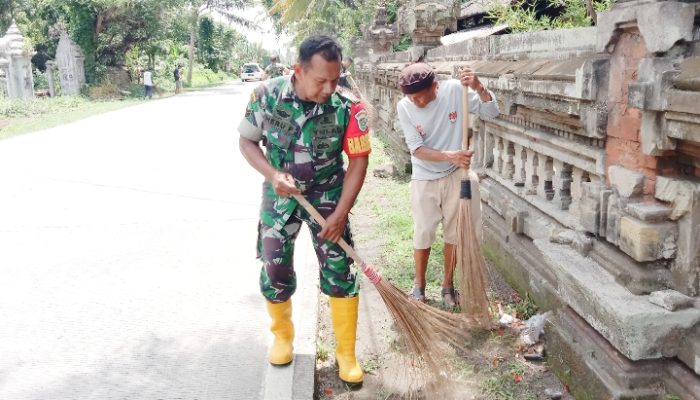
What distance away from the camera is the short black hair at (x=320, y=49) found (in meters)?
2.68

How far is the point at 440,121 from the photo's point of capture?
3.77 meters

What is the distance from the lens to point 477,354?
332 cm

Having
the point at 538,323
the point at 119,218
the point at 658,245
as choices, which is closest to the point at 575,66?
the point at 658,245

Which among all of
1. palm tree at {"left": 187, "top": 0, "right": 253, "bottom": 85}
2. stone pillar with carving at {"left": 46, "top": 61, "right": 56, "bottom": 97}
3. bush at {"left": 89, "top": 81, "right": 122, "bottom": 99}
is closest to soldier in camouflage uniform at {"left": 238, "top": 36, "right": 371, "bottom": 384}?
bush at {"left": 89, "top": 81, "right": 122, "bottom": 99}

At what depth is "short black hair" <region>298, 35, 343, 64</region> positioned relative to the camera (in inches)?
106

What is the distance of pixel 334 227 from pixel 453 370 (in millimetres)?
1005

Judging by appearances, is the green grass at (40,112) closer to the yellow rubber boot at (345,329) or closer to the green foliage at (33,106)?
the green foliage at (33,106)

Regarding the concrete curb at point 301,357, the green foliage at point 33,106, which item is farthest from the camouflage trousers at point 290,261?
the green foliage at point 33,106

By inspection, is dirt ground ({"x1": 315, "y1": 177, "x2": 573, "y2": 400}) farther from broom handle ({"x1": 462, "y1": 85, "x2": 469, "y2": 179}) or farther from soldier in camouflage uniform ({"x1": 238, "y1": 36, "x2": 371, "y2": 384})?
broom handle ({"x1": 462, "y1": 85, "x2": 469, "y2": 179})

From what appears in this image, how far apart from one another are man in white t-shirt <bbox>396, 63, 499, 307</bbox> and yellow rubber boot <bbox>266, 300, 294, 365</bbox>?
3.51ft

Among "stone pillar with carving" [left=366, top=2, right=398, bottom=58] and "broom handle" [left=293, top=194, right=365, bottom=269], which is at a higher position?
"stone pillar with carving" [left=366, top=2, right=398, bottom=58]

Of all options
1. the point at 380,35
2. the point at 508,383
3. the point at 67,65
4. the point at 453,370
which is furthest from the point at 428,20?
the point at 67,65

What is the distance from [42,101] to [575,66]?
2325cm

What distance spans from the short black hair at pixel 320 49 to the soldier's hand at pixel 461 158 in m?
1.09
